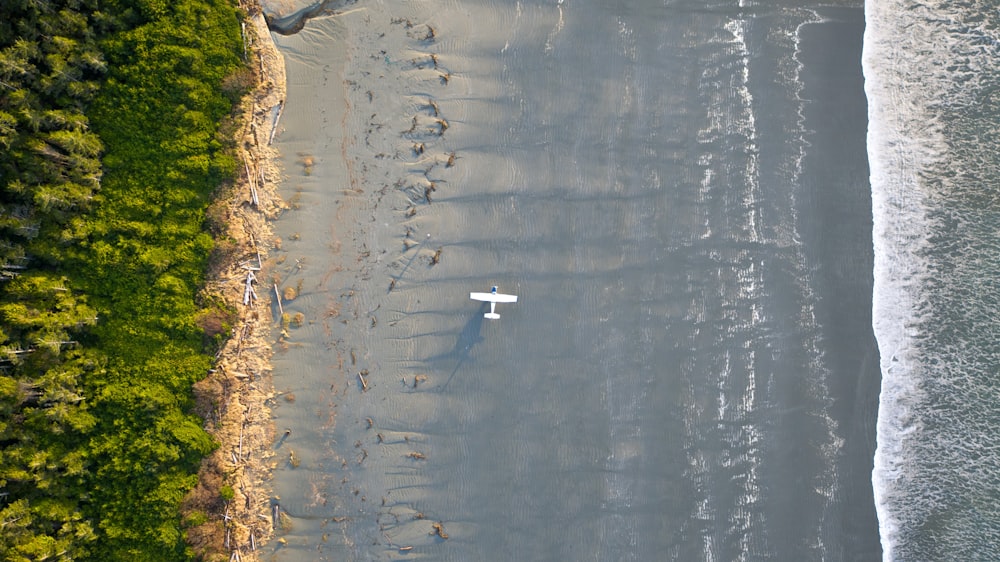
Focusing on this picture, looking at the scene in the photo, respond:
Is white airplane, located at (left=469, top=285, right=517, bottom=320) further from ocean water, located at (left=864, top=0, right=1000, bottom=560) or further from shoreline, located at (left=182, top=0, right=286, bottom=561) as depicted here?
ocean water, located at (left=864, top=0, right=1000, bottom=560)

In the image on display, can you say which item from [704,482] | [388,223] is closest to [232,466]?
[388,223]

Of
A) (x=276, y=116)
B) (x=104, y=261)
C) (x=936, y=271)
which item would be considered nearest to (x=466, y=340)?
(x=276, y=116)

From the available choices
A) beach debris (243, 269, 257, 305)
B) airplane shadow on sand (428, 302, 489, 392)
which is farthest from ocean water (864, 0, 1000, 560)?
beach debris (243, 269, 257, 305)

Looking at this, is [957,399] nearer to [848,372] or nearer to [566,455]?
[848,372]

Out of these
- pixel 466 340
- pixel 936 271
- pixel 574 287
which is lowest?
pixel 466 340

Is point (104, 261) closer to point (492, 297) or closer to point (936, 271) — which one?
point (492, 297)

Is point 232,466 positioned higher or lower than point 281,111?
lower
